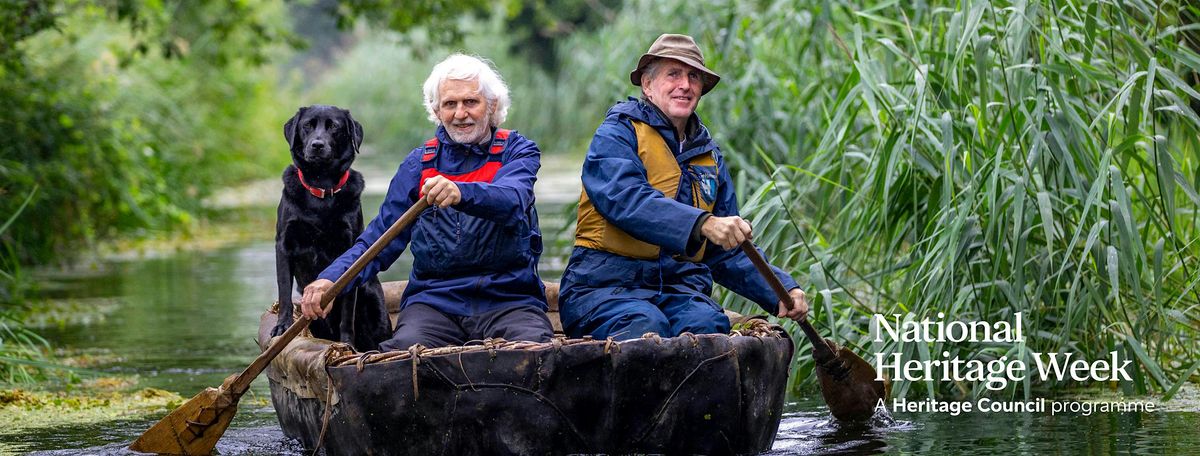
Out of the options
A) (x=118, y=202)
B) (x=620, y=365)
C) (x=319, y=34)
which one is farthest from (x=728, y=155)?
(x=319, y=34)

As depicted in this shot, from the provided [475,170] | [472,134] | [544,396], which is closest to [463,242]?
[475,170]

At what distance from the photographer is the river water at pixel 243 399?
220 inches

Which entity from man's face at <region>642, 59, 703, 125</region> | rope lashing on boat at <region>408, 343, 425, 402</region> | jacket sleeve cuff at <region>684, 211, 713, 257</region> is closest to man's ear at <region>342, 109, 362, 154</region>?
man's face at <region>642, 59, 703, 125</region>

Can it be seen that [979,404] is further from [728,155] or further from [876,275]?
[728,155]

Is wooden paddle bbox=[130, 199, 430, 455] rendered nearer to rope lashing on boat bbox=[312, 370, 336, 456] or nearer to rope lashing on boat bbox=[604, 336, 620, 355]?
rope lashing on boat bbox=[312, 370, 336, 456]

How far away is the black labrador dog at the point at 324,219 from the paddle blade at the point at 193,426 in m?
0.53

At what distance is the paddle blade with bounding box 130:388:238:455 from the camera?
18.0ft

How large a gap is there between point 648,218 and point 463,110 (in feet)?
2.48

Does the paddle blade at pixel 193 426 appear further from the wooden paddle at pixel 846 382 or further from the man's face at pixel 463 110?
the wooden paddle at pixel 846 382

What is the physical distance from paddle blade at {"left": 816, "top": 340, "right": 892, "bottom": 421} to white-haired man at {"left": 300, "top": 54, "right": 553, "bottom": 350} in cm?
111

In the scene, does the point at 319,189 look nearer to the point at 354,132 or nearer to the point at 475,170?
the point at 354,132

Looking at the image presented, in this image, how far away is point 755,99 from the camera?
8977 millimetres

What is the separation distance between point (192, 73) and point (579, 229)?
18.8 m

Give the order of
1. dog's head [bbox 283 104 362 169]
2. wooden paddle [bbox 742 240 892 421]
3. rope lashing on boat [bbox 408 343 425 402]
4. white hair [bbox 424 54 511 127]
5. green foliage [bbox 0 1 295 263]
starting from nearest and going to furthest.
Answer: rope lashing on boat [bbox 408 343 425 402], white hair [bbox 424 54 511 127], dog's head [bbox 283 104 362 169], wooden paddle [bbox 742 240 892 421], green foliage [bbox 0 1 295 263]
